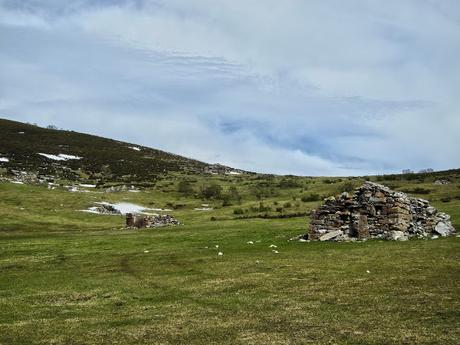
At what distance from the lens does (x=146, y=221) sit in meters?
71.3

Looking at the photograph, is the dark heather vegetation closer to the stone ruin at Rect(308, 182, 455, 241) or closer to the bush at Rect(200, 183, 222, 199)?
the stone ruin at Rect(308, 182, 455, 241)

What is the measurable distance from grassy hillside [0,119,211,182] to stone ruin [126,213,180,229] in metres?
62.9

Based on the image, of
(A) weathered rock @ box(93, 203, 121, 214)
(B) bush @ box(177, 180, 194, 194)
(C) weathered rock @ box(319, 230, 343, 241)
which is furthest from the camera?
(B) bush @ box(177, 180, 194, 194)

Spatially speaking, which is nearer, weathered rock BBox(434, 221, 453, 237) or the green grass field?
the green grass field

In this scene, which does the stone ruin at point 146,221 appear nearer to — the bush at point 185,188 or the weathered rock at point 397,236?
the weathered rock at point 397,236

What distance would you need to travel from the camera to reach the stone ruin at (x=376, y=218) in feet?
140

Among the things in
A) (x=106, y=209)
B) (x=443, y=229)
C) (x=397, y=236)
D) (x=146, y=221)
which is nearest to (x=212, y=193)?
(x=106, y=209)

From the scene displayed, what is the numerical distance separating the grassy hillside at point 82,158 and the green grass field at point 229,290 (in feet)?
282

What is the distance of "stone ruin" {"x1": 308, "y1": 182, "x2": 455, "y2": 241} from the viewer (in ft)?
140

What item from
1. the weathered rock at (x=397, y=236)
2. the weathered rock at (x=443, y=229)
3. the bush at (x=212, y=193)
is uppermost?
the bush at (x=212, y=193)

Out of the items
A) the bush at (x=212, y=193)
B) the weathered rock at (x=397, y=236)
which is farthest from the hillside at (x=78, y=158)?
the weathered rock at (x=397, y=236)

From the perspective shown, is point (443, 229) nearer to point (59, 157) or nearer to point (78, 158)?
point (59, 157)

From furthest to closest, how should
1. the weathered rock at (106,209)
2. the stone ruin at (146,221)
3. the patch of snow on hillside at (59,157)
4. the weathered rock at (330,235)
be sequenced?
the patch of snow on hillside at (59,157) < the weathered rock at (106,209) < the stone ruin at (146,221) < the weathered rock at (330,235)

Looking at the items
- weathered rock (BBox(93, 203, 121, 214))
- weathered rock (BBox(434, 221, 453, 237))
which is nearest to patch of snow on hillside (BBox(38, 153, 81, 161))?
weathered rock (BBox(93, 203, 121, 214))
